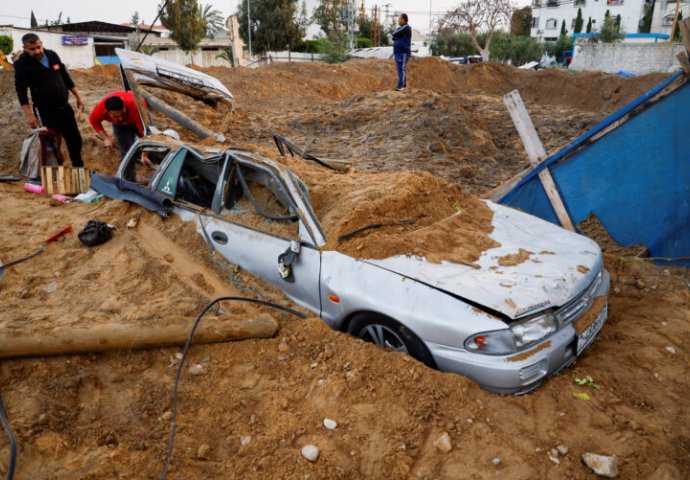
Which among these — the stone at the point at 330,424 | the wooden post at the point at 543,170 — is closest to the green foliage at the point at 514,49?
the wooden post at the point at 543,170

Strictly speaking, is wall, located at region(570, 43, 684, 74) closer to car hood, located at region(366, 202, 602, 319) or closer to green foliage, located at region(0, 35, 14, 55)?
car hood, located at region(366, 202, 602, 319)

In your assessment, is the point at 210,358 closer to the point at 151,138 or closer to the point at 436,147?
the point at 151,138

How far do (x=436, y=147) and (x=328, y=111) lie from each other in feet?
16.9

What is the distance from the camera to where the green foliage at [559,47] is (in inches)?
1544

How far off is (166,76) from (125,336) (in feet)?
16.5

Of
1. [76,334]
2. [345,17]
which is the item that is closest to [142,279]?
[76,334]

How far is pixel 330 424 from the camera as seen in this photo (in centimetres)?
266

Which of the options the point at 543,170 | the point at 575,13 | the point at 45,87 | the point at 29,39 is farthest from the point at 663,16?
the point at 29,39

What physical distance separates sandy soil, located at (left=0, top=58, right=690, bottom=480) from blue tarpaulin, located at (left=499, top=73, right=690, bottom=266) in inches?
16.8

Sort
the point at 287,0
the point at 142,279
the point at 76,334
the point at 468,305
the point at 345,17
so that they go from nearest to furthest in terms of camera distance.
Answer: the point at 468,305 < the point at 76,334 < the point at 142,279 < the point at 287,0 < the point at 345,17

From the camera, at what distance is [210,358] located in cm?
323

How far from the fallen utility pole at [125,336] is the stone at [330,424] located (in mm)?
848

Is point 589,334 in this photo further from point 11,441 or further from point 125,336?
point 11,441

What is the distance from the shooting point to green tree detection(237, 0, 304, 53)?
32219 mm
